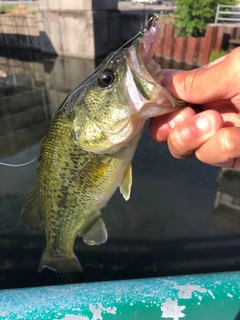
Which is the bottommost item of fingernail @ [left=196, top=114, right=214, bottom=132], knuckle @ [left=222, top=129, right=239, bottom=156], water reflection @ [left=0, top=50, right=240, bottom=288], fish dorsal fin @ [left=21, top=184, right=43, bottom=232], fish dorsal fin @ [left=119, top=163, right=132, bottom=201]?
water reflection @ [left=0, top=50, right=240, bottom=288]

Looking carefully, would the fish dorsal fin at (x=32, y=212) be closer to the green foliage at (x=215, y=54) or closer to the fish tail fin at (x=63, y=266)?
the fish tail fin at (x=63, y=266)

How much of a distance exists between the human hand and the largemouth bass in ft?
0.36

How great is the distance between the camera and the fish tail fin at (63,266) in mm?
2412

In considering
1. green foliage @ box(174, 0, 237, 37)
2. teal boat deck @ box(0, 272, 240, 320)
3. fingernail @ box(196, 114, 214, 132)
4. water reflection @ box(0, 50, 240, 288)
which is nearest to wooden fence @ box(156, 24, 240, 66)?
green foliage @ box(174, 0, 237, 37)

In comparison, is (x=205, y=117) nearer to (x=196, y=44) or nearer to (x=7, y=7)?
(x=196, y=44)

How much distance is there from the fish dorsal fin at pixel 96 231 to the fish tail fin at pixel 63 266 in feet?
0.77

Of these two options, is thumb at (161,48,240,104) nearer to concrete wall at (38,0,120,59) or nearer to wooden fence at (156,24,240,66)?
wooden fence at (156,24,240,66)

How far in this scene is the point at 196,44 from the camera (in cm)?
1077

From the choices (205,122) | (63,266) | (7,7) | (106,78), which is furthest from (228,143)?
(7,7)

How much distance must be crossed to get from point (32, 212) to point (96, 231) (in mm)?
564

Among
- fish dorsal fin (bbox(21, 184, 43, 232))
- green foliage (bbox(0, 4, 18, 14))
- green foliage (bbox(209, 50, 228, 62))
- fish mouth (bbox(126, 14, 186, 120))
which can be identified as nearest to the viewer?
fish mouth (bbox(126, 14, 186, 120))

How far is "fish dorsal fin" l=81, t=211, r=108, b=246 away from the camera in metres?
2.41

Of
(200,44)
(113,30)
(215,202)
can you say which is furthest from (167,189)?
(113,30)

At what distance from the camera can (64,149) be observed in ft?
6.30
